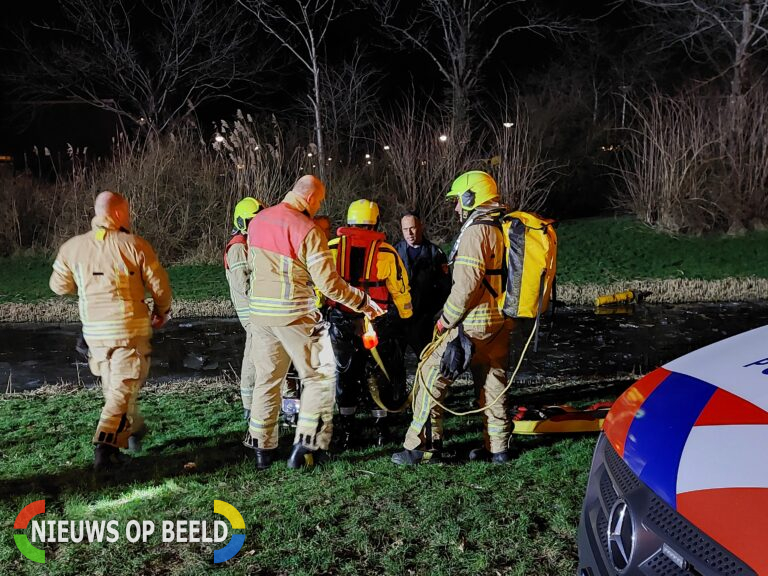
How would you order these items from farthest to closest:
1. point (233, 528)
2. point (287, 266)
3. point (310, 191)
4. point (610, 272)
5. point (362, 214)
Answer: point (610, 272) < point (362, 214) < point (310, 191) < point (287, 266) < point (233, 528)

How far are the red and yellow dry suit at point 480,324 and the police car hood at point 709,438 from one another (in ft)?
5.92

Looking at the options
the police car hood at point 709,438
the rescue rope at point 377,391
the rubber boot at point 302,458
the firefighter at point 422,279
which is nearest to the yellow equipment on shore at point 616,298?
the firefighter at point 422,279

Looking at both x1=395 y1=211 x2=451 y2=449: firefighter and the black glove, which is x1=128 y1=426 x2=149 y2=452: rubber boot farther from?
x1=395 y1=211 x2=451 y2=449: firefighter

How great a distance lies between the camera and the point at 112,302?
4363mm

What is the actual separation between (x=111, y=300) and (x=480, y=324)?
2.56 metres

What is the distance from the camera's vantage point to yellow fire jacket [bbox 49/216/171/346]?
4.35 meters

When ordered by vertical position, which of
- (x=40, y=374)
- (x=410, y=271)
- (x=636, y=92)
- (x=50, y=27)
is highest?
(x=50, y=27)

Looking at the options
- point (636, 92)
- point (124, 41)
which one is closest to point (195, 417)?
point (124, 41)

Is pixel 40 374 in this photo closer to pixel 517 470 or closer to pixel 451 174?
pixel 517 470

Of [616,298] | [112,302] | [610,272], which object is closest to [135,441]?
[112,302]

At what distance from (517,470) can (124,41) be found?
27831 mm

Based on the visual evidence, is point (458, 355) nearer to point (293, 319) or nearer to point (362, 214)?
point (293, 319)

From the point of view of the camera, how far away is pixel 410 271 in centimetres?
622

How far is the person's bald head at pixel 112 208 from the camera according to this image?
4.34 meters
